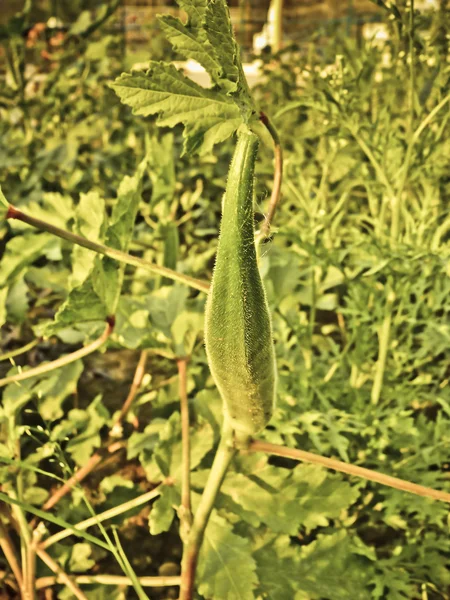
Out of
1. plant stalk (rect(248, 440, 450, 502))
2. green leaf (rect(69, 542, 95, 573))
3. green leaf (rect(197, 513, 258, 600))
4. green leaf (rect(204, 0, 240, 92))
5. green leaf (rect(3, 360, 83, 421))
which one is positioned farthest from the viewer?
green leaf (rect(3, 360, 83, 421))

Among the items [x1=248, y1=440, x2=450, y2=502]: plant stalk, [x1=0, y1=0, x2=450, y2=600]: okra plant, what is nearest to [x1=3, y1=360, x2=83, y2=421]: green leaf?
[x1=0, y1=0, x2=450, y2=600]: okra plant

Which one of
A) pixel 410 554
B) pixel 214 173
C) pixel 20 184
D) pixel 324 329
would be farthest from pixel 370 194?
pixel 20 184

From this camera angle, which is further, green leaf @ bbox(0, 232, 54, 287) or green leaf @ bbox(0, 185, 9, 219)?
green leaf @ bbox(0, 232, 54, 287)

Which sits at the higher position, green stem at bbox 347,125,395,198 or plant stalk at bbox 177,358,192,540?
green stem at bbox 347,125,395,198

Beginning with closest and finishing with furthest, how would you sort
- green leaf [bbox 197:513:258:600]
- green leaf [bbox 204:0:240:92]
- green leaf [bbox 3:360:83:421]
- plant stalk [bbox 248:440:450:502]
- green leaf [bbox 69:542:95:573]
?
green leaf [bbox 204:0:240:92] → plant stalk [bbox 248:440:450:502] → green leaf [bbox 197:513:258:600] → green leaf [bbox 69:542:95:573] → green leaf [bbox 3:360:83:421]

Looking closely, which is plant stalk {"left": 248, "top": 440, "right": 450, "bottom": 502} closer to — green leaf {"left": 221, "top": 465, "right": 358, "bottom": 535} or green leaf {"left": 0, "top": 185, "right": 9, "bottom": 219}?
green leaf {"left": 221, "top": 465, "right": 358, "bottom": 535}

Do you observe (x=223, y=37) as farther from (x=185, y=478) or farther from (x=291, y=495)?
(x=291, y=495)

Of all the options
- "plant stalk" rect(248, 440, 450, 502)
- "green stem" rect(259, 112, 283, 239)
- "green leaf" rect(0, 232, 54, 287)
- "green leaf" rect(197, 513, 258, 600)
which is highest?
"green stem" rect(259, 112, 283, 239)

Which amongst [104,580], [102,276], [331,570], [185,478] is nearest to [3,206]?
[102,276]
